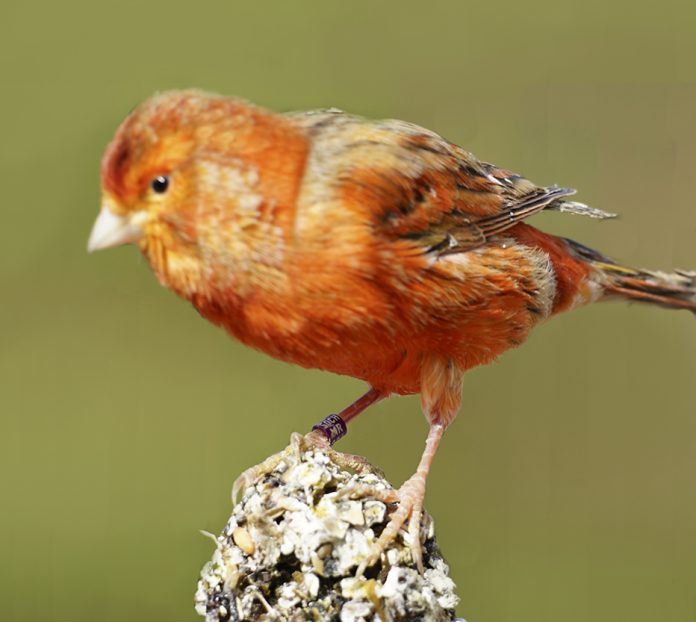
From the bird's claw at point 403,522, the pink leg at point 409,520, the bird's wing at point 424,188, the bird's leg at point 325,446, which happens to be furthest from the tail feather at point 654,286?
the bird's claw at point 403,522

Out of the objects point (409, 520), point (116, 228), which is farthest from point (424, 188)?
point (409, 520)

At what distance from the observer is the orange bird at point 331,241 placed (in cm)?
400

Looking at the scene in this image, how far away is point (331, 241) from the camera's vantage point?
4.16 meters

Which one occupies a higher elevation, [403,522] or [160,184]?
[160,184]

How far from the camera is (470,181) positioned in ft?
16.5

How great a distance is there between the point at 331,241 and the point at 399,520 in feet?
3.39

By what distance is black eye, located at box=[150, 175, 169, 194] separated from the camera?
4.00m

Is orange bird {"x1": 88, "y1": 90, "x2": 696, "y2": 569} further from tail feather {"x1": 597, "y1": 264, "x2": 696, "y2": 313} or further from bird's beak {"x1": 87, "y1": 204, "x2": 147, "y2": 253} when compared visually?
tail feather {"x1": 597, "y1": 264, "x2": 696, "y2": 313}

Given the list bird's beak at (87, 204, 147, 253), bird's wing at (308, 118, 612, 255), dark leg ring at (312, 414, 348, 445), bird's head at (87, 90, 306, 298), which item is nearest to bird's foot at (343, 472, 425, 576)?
dark leg ring at (312, 414, 348, 445)

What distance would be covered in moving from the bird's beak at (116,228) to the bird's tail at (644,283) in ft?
8.19

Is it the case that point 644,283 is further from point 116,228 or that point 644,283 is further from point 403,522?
point 116,228

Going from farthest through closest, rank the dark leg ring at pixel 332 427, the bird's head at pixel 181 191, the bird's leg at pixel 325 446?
1. the dark leg ring at pixel 332 427
2. the bird's leg at pixel 325 446
3. the bird's head at pixel 181 191

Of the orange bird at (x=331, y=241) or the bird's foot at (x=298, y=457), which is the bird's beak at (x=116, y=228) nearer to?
the orange bird at (x=331, y=241)

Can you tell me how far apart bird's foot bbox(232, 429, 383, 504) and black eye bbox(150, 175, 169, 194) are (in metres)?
0.99
